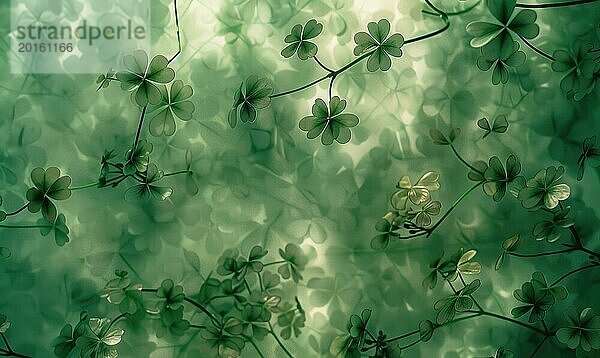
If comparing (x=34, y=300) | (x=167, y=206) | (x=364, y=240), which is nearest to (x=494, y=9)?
(x=364, y=240)

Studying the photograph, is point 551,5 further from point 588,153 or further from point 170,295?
point 170,295

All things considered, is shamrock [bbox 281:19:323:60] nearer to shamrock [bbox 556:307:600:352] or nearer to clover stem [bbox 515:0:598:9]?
clover stem [bbox 515:0:598:9]

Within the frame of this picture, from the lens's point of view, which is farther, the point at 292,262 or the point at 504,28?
the point at 292,262

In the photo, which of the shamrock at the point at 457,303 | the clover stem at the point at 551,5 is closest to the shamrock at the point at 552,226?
the shamrock at the point at 457,303

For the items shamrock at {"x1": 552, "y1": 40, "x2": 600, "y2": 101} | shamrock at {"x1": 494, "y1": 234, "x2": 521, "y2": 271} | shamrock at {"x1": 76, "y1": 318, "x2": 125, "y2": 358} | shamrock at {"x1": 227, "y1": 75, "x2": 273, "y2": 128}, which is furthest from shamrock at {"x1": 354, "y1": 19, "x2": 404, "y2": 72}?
shamrock at {"x1": 76, "y1": 318, "x2": 125, "y2": 358}

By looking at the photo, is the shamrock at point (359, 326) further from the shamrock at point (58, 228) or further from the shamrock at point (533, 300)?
the shamrock at point (58, 228)

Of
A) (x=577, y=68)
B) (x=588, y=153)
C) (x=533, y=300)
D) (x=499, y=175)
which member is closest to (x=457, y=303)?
(x=533, y=300)
